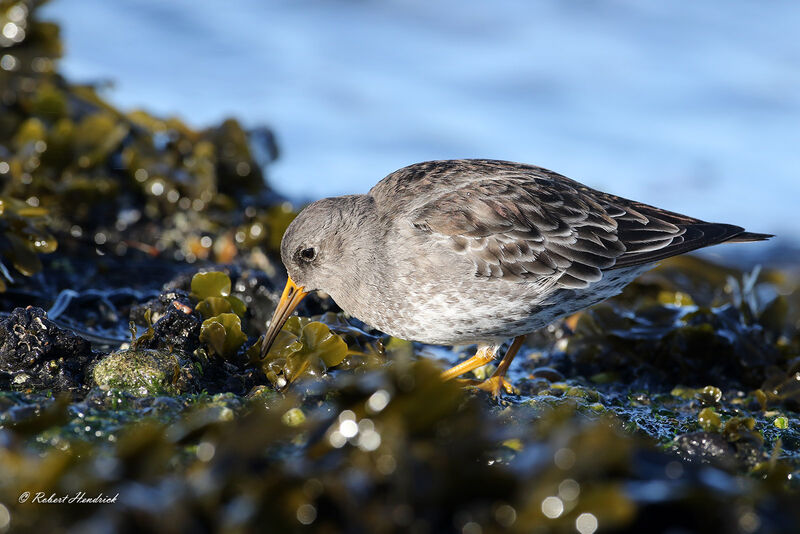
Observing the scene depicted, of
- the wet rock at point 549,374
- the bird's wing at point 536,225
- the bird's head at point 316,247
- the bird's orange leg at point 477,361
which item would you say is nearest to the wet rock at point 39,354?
the bird's head at point 316,247

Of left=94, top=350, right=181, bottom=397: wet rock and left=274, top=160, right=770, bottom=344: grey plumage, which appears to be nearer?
left=94, top=350, right=181, bottom=397: wet rock

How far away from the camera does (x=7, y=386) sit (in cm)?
382

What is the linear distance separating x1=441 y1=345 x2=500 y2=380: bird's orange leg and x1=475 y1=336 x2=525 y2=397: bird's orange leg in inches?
3.7

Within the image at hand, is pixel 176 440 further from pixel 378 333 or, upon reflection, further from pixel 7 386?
pixel 378 333

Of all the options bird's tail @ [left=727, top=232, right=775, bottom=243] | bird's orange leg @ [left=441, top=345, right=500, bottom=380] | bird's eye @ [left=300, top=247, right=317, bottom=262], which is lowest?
bird's orange leg @ [left=441, top=345, right=500, bottom=380]

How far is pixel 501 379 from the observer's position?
15.3 feet

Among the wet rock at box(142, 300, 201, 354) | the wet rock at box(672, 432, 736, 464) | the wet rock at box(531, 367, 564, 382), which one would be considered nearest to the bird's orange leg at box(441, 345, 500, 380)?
the wet rock at box(531, 367, 564, 382)

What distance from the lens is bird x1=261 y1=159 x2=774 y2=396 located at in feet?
15.0

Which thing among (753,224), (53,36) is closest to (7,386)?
(53,36)

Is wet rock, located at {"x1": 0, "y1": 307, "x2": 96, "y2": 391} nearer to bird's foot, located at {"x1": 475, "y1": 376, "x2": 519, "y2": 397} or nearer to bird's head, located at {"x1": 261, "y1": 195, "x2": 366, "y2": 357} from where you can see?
bird's head, located at {"x1": 261, "y1": 195, "x2": 366, "y2": 357}

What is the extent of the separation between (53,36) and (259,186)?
8.15 ft

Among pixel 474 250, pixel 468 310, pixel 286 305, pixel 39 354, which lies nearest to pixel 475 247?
pixel 474 250

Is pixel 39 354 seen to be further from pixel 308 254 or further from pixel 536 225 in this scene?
pixel 536 225

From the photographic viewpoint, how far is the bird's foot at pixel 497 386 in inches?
172
